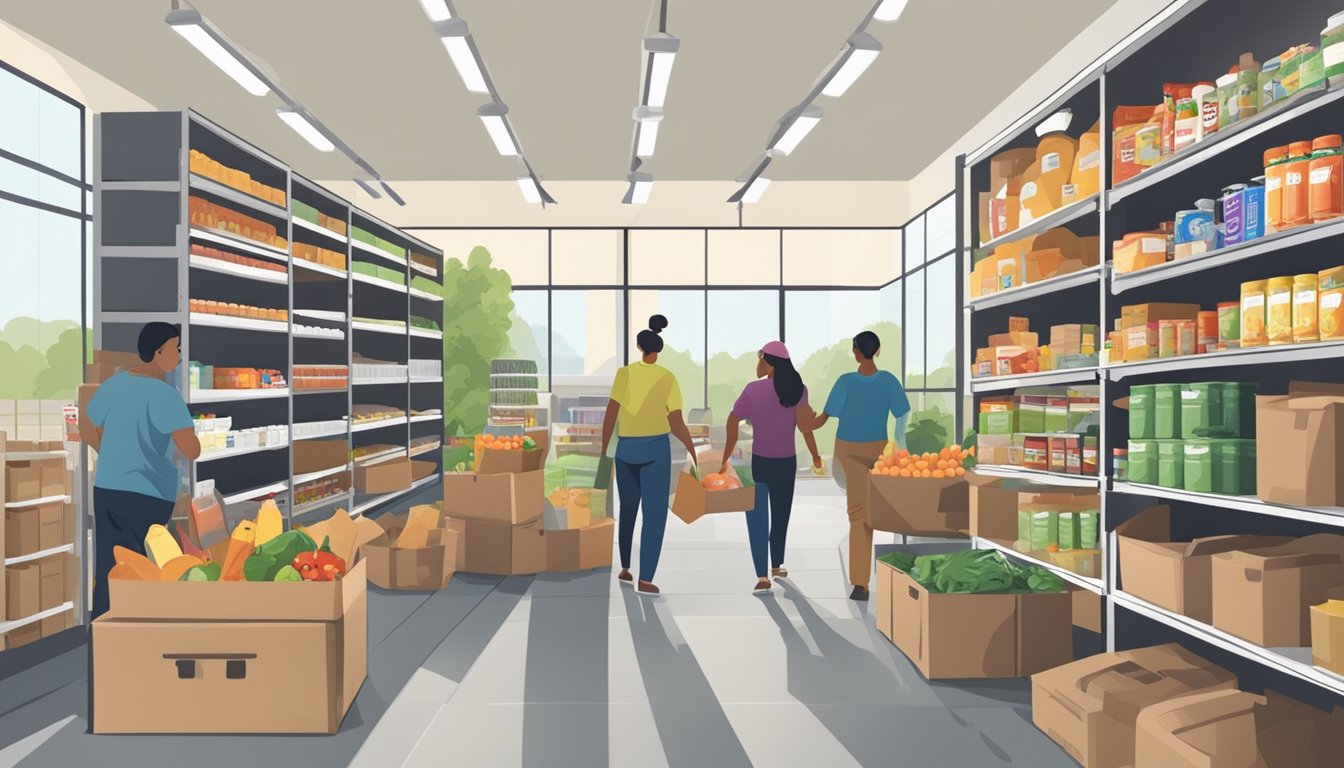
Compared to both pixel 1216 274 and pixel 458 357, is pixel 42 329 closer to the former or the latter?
pixel 458 357

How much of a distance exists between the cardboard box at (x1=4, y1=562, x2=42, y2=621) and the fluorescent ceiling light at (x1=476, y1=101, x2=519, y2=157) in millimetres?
5431

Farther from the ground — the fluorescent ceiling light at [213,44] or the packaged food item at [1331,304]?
the fluorescent ceiling light at [213,44]

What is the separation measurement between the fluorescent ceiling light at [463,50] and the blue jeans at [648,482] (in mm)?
3196

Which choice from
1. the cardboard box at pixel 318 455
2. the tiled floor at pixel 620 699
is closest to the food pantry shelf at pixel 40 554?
the tiled floor at pixel 620 699

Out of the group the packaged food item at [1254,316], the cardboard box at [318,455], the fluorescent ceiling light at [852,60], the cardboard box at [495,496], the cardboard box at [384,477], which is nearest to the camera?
the packaged food item at [1254,316]

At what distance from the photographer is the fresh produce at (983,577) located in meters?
4.05

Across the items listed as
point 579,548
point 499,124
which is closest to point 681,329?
point 499,124

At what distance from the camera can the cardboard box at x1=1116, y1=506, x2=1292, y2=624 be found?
10.6 feet

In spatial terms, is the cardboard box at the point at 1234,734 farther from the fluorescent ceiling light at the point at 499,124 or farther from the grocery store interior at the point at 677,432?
the fluorescent ceiling light at the point at 499,124

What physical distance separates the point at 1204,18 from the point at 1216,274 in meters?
1.24

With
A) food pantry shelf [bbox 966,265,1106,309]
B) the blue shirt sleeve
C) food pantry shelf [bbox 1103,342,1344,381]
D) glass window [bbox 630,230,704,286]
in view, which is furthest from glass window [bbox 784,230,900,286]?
the blue shirt sleeve

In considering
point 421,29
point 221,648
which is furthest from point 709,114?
point 221,648

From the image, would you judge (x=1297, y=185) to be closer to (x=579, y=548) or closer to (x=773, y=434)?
(x=773, y=434)

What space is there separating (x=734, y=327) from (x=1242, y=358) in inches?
448
